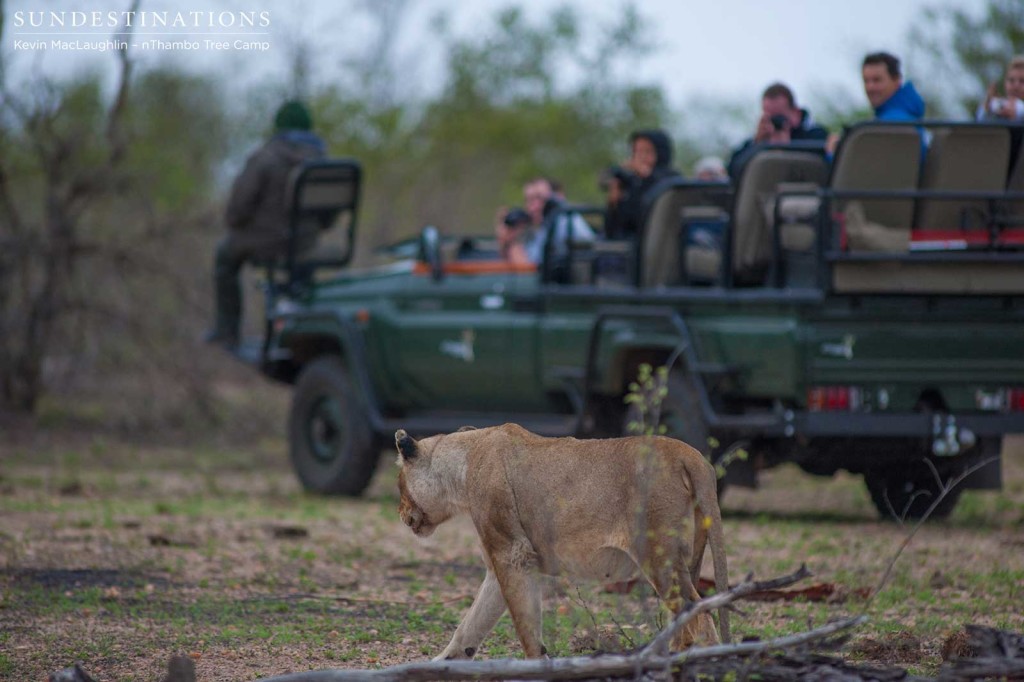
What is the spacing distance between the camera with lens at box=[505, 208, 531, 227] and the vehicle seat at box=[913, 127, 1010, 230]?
10.7 ft

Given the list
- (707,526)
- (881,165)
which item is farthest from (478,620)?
(881,165)

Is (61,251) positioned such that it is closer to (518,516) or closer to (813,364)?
(813,364)

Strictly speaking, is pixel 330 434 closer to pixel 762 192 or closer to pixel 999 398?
pixel 762 192

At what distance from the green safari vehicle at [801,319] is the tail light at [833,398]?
0.04 ft

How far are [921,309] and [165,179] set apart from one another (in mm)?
12592

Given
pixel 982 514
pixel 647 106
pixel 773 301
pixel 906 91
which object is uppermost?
pixel 647 106

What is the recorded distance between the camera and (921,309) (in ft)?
27.5

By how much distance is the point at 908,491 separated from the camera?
9148 mm

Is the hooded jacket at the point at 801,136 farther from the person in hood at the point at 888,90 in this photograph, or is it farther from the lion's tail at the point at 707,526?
the lion's tail at the point at 707,526

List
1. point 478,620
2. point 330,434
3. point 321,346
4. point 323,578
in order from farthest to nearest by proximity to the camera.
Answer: point 321,346 → point 330,434 → point 323,578 → point 478,620

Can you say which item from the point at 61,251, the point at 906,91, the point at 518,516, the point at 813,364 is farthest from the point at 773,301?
the point at 61,251

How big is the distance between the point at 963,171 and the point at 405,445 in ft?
14.4

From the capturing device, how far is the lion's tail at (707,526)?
4.90 m

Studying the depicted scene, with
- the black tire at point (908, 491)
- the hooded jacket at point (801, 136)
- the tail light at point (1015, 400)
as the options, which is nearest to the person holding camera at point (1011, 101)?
the hooded jacket at point (801, 136)
